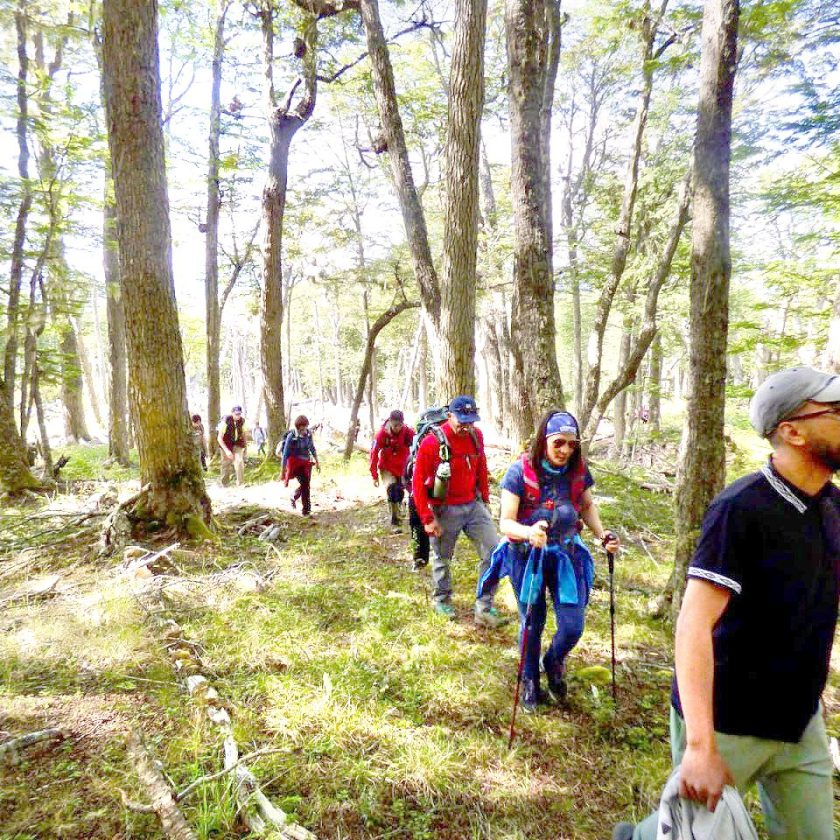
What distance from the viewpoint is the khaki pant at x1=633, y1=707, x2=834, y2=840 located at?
1.69m

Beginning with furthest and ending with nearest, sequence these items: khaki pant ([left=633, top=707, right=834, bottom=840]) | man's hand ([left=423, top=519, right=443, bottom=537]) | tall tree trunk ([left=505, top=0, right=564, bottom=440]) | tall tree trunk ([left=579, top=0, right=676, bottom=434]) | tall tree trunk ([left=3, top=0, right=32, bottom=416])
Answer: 1. tall tree trunk ([left=3, top=0, right=32, bottom=416])
2. tall tree trunk ([left=579, top=0, right=676, bottom=434])
3. tall tree trunk ([left=505, top=0, right=564, bottom=440])
4. man's hand ([left=423, top=519, right=443, bottom=537])
5. khaki pant ([left=633, top=707, right=834, bottom=840])

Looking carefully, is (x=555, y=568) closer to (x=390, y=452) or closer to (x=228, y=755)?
(x=228, y=755)

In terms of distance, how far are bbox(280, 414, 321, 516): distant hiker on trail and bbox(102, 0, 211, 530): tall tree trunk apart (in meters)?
1.96

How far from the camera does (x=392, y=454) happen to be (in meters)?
7.79

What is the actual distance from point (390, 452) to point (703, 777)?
6434 millimetres

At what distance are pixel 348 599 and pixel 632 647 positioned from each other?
274 centimetres

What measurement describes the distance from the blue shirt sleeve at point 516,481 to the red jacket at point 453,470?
134 cm

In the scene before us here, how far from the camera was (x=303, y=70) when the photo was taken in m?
10.3

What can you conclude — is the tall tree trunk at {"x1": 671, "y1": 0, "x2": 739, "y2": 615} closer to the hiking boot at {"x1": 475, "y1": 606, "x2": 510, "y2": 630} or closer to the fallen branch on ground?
the hiking boot at {"x1": 475, "y1": 606, "x2": 510, "y2": 630}

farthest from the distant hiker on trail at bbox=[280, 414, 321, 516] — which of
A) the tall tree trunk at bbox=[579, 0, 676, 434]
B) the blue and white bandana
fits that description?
the blue and white bandana

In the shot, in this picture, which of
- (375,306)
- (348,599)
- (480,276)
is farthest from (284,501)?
(375,306)

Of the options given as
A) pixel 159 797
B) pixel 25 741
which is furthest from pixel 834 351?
pixel 25 741

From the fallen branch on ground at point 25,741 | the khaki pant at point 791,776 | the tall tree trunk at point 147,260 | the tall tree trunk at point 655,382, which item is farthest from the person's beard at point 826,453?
the tall tree trunk at point 655,382

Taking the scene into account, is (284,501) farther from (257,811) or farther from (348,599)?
(257,811)
